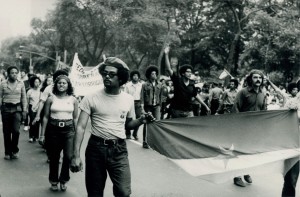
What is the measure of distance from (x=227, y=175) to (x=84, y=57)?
1818 inches

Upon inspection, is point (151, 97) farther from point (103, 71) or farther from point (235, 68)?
point (235, 68)

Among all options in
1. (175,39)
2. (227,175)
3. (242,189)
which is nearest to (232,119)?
(227,175)

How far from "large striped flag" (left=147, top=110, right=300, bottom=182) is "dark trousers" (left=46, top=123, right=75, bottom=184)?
1.77 meters

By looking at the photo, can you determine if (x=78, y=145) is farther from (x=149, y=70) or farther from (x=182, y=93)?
(x=149, y=70)

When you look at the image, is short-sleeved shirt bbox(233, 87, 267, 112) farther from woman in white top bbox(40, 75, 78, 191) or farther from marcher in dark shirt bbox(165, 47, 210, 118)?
woman in white top bbox(40, 75, 78, 191)

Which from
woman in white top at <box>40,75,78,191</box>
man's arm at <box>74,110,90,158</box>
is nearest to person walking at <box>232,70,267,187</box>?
woman in white top at <box>40,75,78,191</box>

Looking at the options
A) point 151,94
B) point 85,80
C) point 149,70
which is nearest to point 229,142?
point 151,94

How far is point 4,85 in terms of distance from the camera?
347 inches

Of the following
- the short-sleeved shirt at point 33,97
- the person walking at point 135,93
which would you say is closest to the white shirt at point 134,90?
the person walking at point 135,93

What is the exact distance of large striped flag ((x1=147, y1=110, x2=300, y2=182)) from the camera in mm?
5578

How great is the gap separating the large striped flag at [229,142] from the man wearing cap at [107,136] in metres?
0.85

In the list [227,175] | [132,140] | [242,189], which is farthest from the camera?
[132,140]

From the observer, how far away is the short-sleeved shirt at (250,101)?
23.2ft

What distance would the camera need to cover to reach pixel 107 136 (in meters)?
4.53
